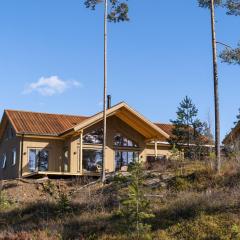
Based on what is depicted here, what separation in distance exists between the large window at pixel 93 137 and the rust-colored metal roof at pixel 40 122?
1.49 metres

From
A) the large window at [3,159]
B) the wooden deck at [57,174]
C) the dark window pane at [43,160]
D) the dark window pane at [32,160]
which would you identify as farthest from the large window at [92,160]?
the large window at [3,159]

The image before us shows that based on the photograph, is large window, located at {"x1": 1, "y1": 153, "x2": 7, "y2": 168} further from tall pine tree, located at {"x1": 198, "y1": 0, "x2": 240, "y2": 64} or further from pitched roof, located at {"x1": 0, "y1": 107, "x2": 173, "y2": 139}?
A: tall pine tree, located at {"x1": 198, "y1": 0, "x2": 240, "y2": 64}

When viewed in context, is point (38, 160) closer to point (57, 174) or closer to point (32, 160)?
point (32, 160)

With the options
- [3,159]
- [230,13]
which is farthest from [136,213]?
[3,159]

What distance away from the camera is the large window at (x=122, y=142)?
3966cm

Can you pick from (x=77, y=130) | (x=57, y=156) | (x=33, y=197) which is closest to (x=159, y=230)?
(x=33, y=197)

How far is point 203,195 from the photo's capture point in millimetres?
18438

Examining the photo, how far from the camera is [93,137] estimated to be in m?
38.8

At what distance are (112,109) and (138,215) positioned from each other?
2145 centimetres

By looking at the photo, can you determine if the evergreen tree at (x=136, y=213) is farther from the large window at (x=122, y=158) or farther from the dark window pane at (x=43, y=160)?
the large window at (x=122, y=158)

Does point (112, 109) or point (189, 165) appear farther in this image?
point (112, 109)

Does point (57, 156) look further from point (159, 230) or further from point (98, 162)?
point (159, 230)

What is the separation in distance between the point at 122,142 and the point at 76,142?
3820 millimetres

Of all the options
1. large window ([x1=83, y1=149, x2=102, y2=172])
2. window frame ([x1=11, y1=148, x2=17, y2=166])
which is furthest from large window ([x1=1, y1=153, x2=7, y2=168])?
large window ([x1=83, y1=149, x2=102, y2=172])
